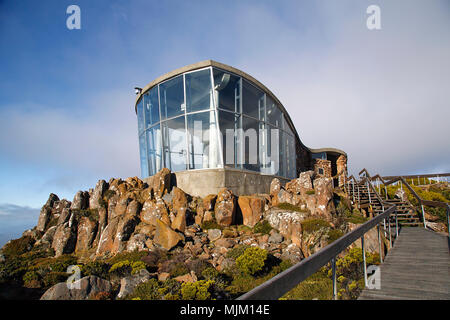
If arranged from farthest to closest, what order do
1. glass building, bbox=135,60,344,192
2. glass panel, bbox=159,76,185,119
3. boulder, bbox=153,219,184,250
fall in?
glass panel, bbox=159,76,185,119 < glass building, bbox=135,60,344,192 < boulder, bbox=153,219,184,250

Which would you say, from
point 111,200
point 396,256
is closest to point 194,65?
point 111,200

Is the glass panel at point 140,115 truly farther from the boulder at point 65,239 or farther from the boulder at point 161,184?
the boulder at point 65,239

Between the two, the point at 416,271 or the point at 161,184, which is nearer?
the point at 416,271

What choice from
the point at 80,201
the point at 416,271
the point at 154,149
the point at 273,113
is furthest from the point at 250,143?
the point at 416,271

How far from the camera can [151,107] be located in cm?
1912

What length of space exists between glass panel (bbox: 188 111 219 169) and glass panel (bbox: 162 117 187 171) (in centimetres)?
61

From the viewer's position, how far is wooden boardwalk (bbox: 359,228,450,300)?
13.6 feet

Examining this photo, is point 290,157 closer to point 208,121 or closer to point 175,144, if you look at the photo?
point 208,121

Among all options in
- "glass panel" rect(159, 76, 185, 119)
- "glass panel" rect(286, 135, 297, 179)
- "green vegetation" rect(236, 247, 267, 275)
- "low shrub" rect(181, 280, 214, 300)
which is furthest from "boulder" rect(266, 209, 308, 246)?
"glass panel" rect(286, 135, 297, 179)

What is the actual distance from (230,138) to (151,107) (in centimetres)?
748

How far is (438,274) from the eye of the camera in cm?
506

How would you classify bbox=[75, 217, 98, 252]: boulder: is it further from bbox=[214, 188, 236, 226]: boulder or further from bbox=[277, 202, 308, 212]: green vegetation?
bbox=[277, 202, 308, 212]: green vegetation

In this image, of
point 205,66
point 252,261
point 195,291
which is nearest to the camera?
point 195,291

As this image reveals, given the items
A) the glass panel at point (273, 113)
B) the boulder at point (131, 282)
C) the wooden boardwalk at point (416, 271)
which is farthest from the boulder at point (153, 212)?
the glass panel at point (273, 113)
